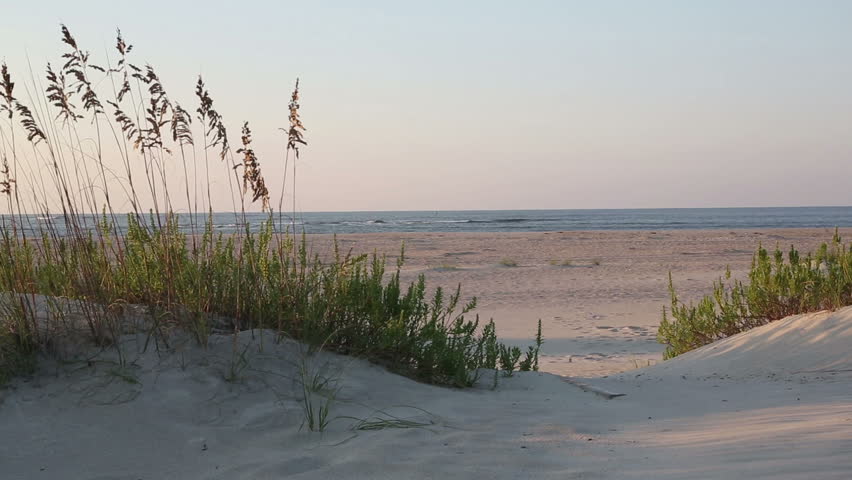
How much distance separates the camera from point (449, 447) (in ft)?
10.2

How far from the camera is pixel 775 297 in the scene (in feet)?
21.4

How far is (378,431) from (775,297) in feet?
15.6

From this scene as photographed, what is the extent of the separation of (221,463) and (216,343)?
110cm

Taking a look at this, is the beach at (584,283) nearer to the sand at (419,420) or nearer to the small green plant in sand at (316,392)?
the sand at (419,420)

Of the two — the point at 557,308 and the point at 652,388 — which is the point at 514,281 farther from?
the point at 652,388

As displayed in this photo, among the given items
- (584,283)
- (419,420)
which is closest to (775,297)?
(419,420)

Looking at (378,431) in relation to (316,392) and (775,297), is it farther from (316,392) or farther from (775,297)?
(775,297)

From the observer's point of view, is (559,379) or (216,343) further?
(559,379)

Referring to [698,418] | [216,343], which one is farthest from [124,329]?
→ [698,418]

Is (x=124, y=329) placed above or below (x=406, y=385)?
above

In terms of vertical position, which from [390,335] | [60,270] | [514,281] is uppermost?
[60,270]

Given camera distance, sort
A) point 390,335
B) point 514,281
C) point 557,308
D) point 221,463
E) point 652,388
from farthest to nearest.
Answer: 1. point 514,281
2. point 557,308
3. point 652,388
4. point 390,335
5. point 221,463

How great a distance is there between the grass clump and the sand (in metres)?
0.72

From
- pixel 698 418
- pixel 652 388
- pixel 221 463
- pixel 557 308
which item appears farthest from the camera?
pixel 557 308
